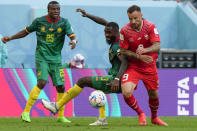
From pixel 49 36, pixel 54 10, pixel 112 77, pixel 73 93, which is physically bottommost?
pixel 73 93

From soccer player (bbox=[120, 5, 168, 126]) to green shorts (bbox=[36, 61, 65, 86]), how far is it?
5.96ft

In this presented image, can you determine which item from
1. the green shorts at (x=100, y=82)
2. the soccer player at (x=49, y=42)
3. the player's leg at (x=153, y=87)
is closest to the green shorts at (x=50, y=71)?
the soccer player at (x=49, y=42)

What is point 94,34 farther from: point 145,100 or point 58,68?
point 58,68

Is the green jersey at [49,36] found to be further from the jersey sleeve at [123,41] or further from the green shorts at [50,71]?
the jersey sleeve at [123,41]

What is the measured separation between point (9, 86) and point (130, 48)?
4.81 metres

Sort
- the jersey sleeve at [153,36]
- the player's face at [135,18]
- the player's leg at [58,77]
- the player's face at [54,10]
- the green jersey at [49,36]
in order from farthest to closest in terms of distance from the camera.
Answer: the player's leg at [58,77] → the green jersey at [49,36] → the player's face at [54,10] → the jersey sleeve at [153,36] → the player's face at [135,18]

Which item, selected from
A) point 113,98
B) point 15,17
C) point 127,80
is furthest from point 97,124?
point 15,17

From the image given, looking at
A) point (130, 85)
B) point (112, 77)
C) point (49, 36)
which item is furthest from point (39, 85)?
point (130, 85)

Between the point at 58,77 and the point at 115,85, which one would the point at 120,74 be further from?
the point at 58,77

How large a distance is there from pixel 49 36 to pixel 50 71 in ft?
2.10

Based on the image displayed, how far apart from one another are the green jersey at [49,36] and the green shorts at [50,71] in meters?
0.09

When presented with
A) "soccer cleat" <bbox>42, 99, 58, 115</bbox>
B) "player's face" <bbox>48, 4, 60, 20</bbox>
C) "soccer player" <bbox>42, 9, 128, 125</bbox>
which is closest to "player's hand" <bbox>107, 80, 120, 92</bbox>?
"soccer player" <bbox>42, 9, 128, 125</bbox>

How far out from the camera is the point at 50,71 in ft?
33.7

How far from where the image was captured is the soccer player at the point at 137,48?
28.0 ft
